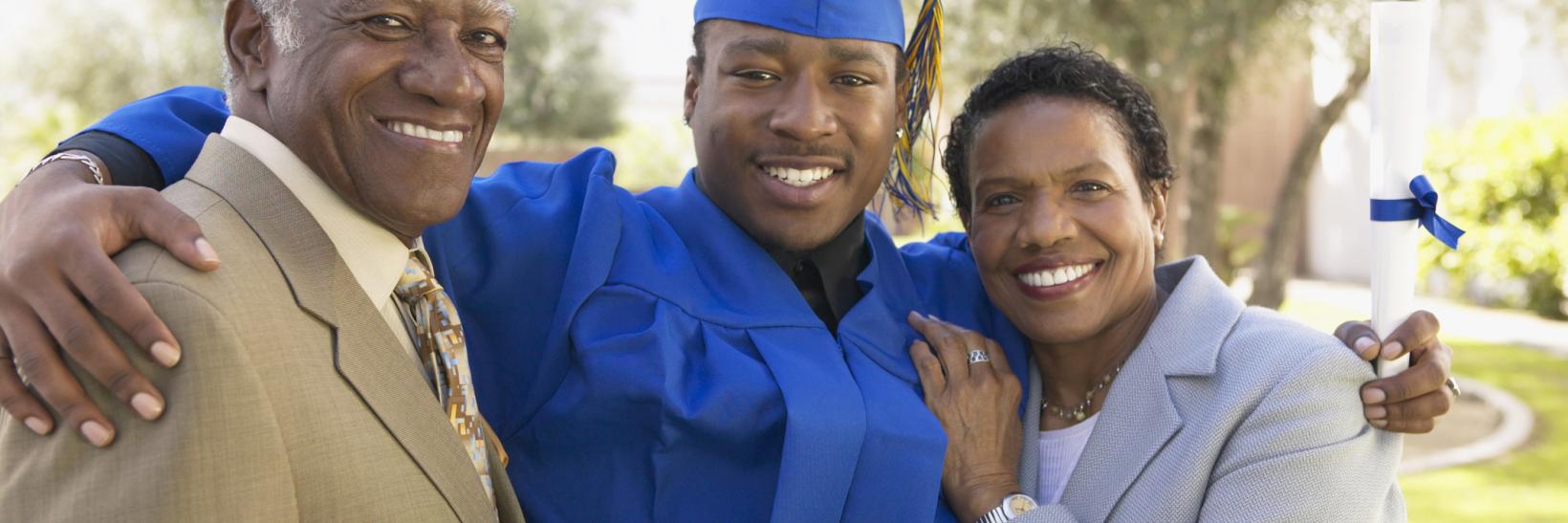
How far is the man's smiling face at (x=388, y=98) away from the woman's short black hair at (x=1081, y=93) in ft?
3.26

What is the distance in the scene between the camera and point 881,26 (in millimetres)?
2537

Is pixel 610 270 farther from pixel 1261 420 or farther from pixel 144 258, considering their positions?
pixel 1261 420

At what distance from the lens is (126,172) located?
1.92m

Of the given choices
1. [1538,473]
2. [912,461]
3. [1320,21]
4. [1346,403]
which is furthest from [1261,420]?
[1320,21]

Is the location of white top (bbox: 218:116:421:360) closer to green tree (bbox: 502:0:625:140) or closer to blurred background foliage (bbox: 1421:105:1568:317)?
blurred background foliage (bbox: 1421:105:1568:317)

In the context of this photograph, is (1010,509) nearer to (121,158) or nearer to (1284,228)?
(121,158)

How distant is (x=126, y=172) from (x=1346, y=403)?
1927 mm

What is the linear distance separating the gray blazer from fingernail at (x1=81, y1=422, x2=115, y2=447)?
1.44 meters

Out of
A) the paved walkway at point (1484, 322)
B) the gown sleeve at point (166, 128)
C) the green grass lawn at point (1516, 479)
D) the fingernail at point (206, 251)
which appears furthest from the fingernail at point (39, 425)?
the paved walkway at point (1484, 322)

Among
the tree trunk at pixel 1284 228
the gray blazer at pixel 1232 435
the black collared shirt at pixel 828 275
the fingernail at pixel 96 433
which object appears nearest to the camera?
the fingernail at pixel 96 433

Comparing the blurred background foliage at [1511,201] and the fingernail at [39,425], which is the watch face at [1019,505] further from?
the blurred background foliage at [1511,201]

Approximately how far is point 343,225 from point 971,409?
45.6 inches

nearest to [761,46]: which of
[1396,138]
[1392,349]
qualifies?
[1396,138]

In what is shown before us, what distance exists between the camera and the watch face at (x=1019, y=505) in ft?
7.59
